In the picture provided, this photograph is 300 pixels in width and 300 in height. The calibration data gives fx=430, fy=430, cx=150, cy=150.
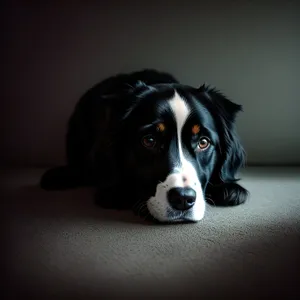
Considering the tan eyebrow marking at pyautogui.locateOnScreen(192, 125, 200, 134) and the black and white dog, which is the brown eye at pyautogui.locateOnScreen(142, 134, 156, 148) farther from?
the tan eyebrow marking at pyautogui.locateOnScreen(192, 125, 200, 134)

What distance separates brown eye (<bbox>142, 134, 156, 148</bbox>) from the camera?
1439 mm

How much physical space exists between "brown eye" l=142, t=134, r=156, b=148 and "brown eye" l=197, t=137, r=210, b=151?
0.16m

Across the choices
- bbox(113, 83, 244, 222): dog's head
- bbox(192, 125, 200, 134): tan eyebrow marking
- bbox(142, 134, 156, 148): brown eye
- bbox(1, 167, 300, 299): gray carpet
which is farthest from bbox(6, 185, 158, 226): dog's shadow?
bbox(192, 125, 200, 134): tan eyebrow marking

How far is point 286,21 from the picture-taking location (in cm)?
170

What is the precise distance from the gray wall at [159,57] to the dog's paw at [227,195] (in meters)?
0.31

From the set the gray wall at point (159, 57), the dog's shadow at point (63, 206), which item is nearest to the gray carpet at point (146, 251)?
the dog's shadow at point (63, 206)

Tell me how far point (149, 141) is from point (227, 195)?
1.13 ft

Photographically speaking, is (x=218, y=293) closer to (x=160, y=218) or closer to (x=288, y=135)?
(x=160, y=218)

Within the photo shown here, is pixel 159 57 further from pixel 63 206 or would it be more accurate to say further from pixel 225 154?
pixel 63 206

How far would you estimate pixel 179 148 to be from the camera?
1.42 m

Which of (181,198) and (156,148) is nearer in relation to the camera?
(181,198)

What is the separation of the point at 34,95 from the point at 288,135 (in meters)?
1.07

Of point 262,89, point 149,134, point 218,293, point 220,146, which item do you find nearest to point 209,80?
point 262,89

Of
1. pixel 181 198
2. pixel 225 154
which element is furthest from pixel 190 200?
pixel 225 154
